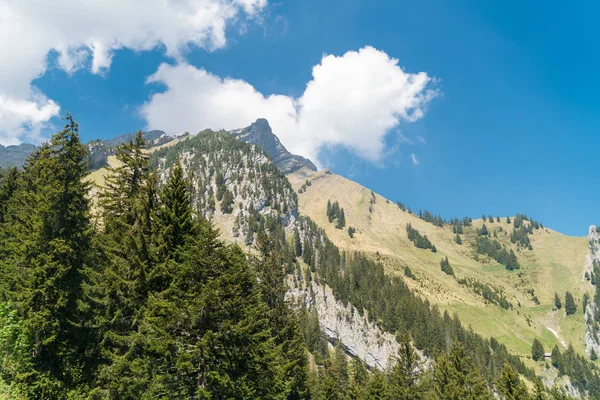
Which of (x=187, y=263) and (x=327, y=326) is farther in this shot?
(x=327, y=326)

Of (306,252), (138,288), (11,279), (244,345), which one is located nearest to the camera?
(244,345)

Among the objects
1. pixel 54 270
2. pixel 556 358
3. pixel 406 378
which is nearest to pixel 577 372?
pixel 556 358

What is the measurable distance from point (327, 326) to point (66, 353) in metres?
106

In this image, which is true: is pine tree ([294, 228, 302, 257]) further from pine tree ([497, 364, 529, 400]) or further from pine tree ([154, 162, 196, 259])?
Result: pine tree ([154, 162, 196, 259])

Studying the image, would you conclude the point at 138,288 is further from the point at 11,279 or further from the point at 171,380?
the point at 11,279

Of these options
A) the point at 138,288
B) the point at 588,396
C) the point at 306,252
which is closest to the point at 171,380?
the point at 138,288

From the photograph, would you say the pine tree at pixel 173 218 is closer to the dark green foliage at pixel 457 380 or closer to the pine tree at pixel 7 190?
the pine tree at pixel 7 190

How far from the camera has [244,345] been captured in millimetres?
16719

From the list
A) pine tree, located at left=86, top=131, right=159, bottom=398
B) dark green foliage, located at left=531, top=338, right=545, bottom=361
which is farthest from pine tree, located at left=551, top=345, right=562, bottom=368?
pine tree, located at left=86, top=131, right=159, bottom=398

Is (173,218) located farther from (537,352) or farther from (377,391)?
(537,352)

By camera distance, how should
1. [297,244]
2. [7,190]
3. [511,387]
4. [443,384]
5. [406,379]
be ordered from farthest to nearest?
[297,244] < [406,379] < [443,384] < [511,387] < [7,190]

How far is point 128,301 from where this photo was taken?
60.8 ft

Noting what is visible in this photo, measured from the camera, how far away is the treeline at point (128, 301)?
15891mm

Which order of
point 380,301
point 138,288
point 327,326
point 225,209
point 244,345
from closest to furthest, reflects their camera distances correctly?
point 244,345
point 138,288
point 327,326
point 380,301
point 225,209
